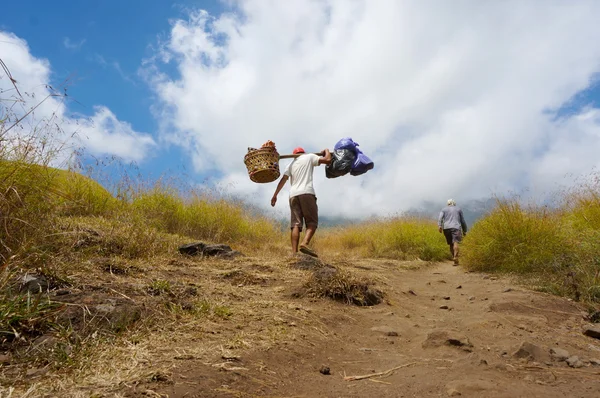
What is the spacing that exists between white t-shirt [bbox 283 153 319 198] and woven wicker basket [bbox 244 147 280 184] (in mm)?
388

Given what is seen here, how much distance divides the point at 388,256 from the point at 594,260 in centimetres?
555

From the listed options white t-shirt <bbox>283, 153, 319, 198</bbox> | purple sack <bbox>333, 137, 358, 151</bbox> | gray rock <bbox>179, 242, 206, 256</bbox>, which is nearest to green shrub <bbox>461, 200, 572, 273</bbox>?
purple sack <bbox>333, 137, 358, 151</bbox>

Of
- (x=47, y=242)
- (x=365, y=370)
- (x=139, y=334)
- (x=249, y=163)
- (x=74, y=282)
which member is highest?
(x=249, y=163)

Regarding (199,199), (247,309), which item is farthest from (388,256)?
(247,309)

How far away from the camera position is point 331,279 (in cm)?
345

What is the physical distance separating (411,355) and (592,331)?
1471 millimetres

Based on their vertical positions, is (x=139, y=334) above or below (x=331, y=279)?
below

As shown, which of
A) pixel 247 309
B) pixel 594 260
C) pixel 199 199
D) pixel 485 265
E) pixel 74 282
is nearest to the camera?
pixel 74 282

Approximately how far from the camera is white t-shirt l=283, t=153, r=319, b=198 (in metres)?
5.59

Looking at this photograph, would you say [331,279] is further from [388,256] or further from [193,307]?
[388,256]

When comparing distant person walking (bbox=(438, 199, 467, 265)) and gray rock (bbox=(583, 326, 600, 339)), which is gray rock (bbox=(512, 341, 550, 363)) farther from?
distant person walking (bbox=(438, 199, 467, 265))

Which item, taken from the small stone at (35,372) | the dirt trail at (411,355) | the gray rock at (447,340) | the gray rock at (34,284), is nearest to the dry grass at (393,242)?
the dirt trail at (411,355)

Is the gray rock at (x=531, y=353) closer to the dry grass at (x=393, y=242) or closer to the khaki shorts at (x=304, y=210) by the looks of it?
the khaki shorts at (x=304, y=210)

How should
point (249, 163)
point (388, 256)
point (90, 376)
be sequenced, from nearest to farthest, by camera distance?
1. point (90, 376)
2. point (249, 163)
3. point (388, 256)
